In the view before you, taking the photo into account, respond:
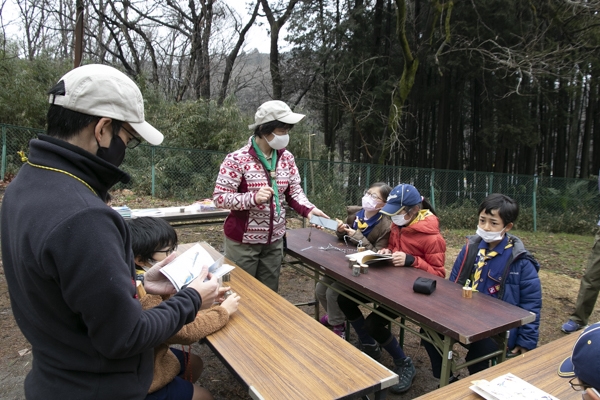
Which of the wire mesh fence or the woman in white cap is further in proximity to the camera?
the wire mesh fence

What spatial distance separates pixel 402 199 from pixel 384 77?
1106 cm

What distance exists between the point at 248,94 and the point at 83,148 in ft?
72.4

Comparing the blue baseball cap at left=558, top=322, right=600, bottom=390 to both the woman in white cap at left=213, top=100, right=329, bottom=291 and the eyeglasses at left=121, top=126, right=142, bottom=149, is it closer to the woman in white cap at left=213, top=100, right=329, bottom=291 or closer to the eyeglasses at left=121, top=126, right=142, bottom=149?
the eyeglasses at left=121, top=126, right=142, bottom=149

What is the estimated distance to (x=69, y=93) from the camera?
1067mm

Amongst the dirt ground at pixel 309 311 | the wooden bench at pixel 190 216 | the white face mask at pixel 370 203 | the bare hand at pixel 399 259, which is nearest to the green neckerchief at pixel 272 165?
the white face mask at pixel 370 203

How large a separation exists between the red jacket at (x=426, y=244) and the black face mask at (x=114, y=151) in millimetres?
2259

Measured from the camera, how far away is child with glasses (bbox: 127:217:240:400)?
5.50ft

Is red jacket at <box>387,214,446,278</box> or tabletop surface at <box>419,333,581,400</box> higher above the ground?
red jacket at <box>387,214,446,278</box>

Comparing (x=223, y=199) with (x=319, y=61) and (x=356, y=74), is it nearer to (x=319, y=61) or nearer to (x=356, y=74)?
(x=356, y=74)

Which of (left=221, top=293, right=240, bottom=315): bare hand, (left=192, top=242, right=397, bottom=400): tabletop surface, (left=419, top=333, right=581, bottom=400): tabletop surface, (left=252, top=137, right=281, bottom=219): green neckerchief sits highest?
(left=252, top=137, right=281, bottom=219): green neckerchief

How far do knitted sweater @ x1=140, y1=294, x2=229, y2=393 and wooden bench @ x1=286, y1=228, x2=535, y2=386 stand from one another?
3.16 feet

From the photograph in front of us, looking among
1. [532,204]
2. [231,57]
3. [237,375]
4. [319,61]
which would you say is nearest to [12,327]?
[237,375]

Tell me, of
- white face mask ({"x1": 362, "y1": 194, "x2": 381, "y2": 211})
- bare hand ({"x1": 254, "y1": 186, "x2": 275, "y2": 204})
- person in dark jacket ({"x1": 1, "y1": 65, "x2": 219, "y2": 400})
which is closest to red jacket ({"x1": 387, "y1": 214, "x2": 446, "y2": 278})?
white face mask ({"x1": 362, "y1": 194, "x2": 381, "y2": 211})

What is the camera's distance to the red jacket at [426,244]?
2.94 meters
